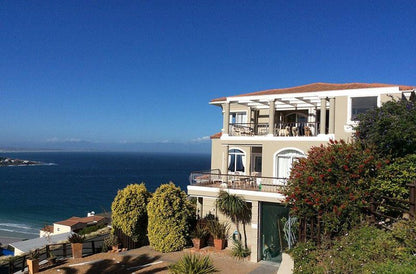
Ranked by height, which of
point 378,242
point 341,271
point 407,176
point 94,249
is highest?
point 407,176

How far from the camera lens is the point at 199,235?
1769 cm

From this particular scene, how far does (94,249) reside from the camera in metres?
18.2

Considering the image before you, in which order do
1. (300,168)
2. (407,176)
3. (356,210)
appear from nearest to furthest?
1. (356,210)
2. (407,176)
3. (300,168)

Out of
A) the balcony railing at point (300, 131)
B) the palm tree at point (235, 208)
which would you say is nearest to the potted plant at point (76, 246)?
the palm tree at point (235, 208)

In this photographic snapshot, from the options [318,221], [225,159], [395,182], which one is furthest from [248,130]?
[318,221]

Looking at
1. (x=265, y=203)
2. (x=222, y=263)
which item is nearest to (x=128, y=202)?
(x=222, y=263)

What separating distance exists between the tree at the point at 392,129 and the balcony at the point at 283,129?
502cm

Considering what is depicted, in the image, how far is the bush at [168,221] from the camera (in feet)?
57.8

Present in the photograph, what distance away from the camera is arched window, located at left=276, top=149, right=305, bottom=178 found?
18.0m

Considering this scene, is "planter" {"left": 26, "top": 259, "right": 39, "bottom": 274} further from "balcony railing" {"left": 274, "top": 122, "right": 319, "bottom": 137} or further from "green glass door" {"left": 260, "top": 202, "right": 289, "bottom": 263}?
"balcony railing" {"left": 274, "top": 122, "right": 319, "bottom": 137}

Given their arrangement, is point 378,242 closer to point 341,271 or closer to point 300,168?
point 341,271

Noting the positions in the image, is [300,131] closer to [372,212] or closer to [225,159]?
[225,159]

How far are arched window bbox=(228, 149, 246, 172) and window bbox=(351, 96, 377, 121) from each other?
758 centimetres

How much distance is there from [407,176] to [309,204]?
3.62m
